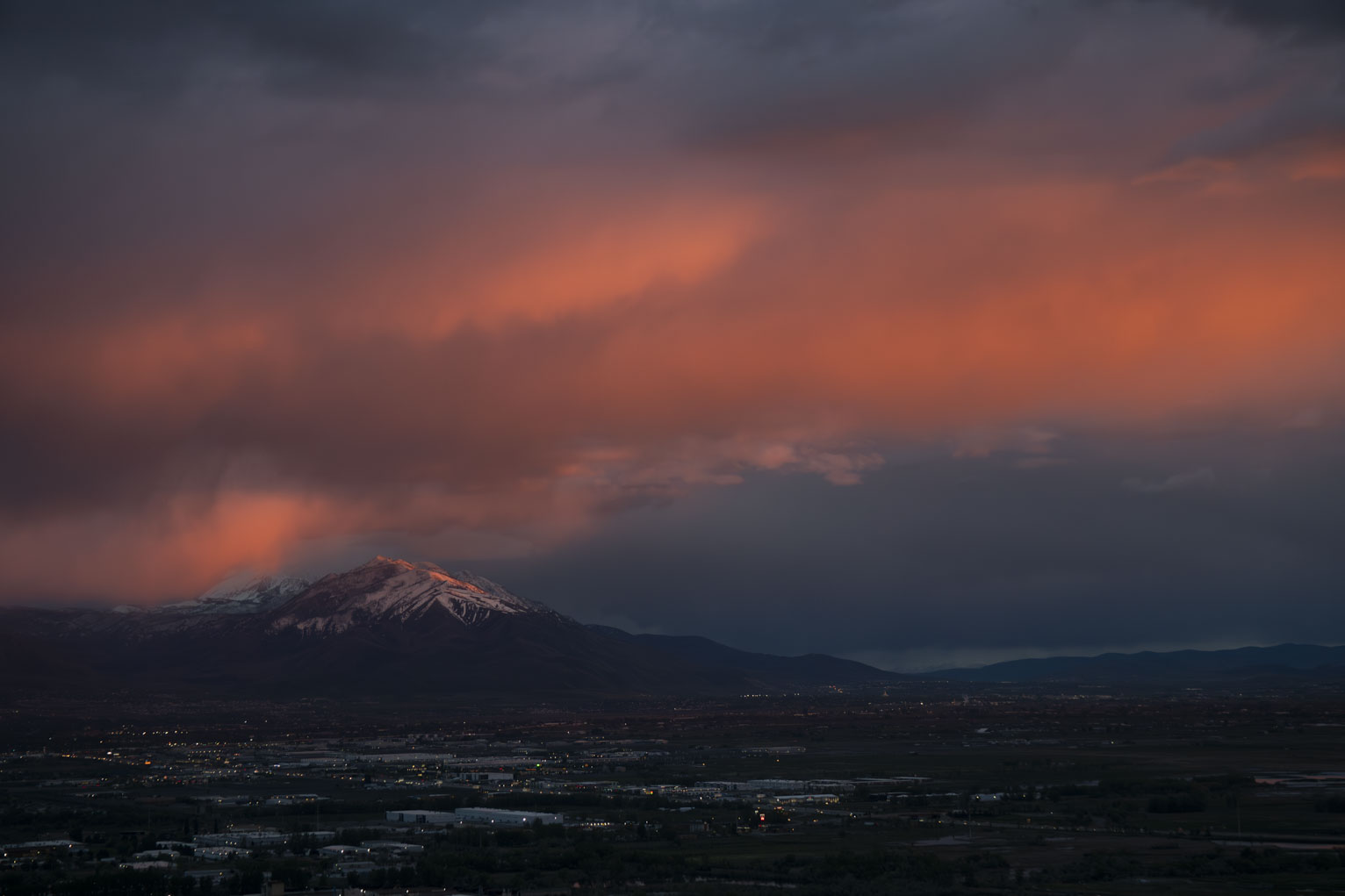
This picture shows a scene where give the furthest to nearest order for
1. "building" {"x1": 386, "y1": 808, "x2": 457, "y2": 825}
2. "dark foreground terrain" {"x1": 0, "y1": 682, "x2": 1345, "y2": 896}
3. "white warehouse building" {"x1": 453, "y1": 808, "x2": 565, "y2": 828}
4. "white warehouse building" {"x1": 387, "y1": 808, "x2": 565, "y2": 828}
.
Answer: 1. "building" {"x1": 386, "y1": 808, "x2": 457, "y2": 825}
2. "white warehouse building" {"x1": 387, "y1": 808, "x2": 565, "y2": 828}
3. "white warehouse building" {"x1": 453, "y1": 808, "x2": 565, "y2": 828}
4. "dark foreground terrain" {"x1": 0, "y1": 682, "x2": 1345, "y2": 896}

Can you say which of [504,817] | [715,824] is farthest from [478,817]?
[715,824]

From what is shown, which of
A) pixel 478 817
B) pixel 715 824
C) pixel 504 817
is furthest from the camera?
pixel 478 817

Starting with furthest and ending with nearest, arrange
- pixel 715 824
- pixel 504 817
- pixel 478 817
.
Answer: pixel 478 817
pixel 504 817
pixel 715 824

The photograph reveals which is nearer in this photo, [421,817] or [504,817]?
[504,817]

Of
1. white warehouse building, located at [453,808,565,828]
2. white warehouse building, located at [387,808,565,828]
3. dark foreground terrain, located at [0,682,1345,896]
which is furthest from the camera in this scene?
white warehouse building, located at [387,808,565,828]

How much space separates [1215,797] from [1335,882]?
147 ft

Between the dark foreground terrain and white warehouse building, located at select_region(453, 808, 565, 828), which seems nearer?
the dark foreground terrain

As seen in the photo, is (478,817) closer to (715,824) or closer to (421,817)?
(421,817)

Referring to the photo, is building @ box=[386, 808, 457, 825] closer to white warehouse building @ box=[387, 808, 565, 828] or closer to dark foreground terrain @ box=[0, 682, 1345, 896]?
white warehouse building @ box=[387, 808, 565, 828]

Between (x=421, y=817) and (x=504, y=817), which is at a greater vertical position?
(x=504, y=817)

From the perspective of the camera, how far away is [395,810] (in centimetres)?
12312

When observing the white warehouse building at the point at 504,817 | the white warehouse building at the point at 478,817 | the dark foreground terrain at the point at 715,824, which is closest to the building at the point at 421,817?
the white warehouse building at the point at 478,817

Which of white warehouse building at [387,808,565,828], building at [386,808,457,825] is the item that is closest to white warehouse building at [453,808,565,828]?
white warehouse building at [387,808,565,828]

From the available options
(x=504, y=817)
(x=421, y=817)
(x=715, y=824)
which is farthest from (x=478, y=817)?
(x=715, y=824)
